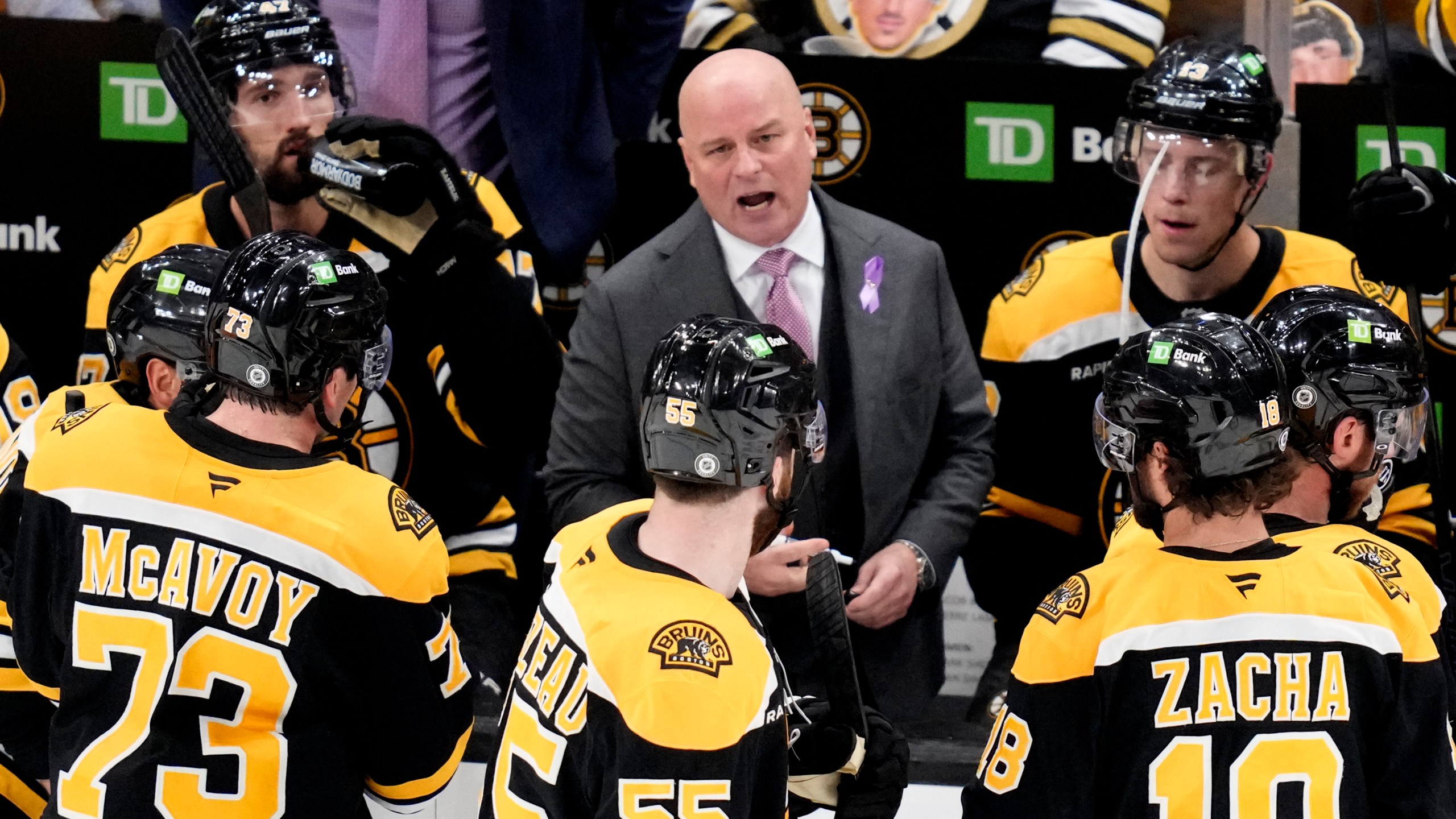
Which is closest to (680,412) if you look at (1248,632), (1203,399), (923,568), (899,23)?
(1203,399)

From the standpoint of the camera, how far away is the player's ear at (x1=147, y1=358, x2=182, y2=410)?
11.3ft

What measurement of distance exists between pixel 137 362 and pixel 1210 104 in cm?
245

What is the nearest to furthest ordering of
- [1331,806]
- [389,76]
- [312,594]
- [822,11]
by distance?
[1331,806]
[312,594]
[389,76]
[822,11]

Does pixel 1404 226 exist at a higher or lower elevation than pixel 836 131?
lower


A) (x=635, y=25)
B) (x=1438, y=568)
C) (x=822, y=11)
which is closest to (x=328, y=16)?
(x=635, y=25)

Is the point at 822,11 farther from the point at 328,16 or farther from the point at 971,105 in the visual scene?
the point at 328,16

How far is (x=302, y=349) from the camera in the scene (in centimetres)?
296

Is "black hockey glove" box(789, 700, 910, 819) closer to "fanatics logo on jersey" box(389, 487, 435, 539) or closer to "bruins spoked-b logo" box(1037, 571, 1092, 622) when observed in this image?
"bruins spoked-b logo" box(1037, 571, 1092, 622)

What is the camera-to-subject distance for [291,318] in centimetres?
296

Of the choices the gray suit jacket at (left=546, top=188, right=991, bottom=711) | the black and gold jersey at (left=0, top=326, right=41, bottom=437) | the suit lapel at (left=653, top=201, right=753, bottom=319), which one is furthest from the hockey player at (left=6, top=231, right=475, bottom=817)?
the black and gold jersey at (left=0, top=326, right=41, bottom=437)

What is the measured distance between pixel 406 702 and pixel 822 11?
2.62 meters

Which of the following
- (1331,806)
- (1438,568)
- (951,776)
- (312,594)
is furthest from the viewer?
(1438,568)

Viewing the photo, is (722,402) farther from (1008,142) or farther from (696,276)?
(1008,142)

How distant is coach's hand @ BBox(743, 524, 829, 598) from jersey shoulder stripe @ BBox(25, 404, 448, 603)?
0.68 m
